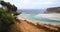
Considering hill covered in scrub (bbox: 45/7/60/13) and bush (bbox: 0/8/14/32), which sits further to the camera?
hill covered in scrub (bbox: 45/7/60/13)

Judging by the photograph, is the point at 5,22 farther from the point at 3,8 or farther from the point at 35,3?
the point at 35,3

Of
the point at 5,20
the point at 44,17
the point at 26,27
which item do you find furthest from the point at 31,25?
the point at 5,20

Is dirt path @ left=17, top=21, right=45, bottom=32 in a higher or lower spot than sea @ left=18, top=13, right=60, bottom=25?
lower

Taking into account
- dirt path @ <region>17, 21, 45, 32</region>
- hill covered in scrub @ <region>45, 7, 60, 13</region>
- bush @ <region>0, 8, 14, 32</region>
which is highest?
hill covered in scrub @ <region>45, 7, 60, 13</region>

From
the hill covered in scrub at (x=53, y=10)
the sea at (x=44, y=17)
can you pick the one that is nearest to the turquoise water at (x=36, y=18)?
the sea at (x=44, y=17)

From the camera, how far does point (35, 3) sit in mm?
2230

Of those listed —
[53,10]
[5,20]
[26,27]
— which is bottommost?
[26,27]

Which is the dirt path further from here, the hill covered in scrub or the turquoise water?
the hill covered in scrub

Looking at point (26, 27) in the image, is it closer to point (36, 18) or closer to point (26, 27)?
point (26, 27)

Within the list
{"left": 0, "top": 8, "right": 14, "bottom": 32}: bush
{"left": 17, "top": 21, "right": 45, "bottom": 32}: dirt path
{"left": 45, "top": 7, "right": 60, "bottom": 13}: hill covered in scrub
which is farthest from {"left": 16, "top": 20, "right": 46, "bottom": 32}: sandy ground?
{"left": 45, "top": 7, "right": 60, "bottom": 13}: hill covered in scrub

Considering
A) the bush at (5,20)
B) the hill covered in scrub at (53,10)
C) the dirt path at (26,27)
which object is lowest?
the dirt path at (26,27)

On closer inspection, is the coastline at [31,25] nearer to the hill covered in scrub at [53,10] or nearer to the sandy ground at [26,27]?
the sandy ground at [26,27]

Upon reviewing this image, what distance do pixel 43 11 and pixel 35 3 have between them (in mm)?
150

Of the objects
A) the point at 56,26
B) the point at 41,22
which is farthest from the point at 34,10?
the point at 56,26
